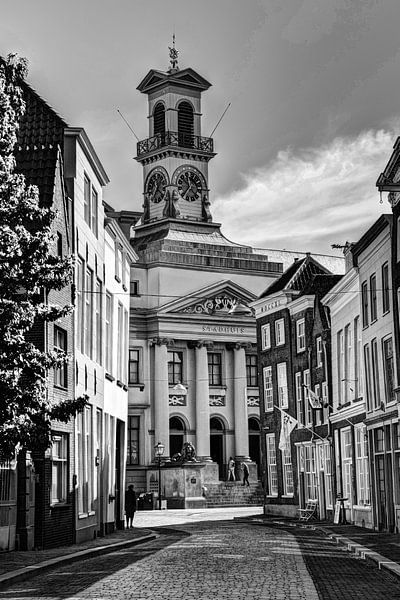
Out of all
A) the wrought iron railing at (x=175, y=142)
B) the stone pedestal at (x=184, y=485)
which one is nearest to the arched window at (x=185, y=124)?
the wrought iron railing at (x=175, y=142)

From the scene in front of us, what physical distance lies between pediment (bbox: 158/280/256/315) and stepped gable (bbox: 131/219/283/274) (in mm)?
2018

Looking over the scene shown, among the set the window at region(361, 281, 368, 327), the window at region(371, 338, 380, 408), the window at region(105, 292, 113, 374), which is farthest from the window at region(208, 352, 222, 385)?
the window at region(371, 338, 380, 408)

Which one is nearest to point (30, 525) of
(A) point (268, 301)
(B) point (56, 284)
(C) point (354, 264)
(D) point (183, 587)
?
(B) point (56, 284)

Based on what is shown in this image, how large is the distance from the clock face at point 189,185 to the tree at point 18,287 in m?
71.0

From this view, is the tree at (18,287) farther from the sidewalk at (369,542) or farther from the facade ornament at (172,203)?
the facade ornament at (172,203)

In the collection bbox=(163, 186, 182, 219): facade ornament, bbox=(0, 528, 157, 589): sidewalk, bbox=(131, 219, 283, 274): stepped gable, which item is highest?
bbox=(163, 186, 182, 219): facade ornament

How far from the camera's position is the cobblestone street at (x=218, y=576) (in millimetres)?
16641

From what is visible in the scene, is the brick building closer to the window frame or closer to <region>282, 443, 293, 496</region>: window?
<region>282, 443, 293, 496</region>: window

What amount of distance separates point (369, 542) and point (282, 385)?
1110 inches

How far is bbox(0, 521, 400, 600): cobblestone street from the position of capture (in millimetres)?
16641

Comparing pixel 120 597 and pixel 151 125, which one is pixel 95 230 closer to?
pixel 120 597

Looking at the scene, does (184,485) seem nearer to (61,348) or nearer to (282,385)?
(282,385)

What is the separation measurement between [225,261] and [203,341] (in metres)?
6.99

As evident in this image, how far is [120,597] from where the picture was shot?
1614cm
